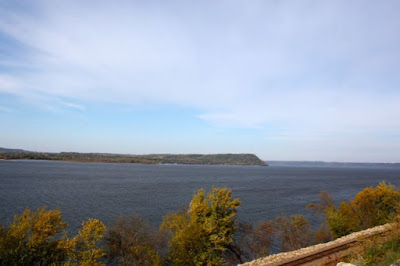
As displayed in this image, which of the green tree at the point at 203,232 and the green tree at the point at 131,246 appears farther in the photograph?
the green tree at the point at 203,232

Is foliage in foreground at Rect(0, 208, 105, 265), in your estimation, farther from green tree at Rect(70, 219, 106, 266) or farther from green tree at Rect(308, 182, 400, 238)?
green tree at Rect(308, 182, 400, 238)

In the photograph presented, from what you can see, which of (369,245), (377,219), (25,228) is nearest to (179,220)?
(25,228)

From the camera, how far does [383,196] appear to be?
4059cm

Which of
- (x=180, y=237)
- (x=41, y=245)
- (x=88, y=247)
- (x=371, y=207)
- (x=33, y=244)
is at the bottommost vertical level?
(x=88, y=247)

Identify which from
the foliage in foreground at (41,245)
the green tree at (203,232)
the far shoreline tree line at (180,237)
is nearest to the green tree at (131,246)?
the far shoreline tree line at (180,237)

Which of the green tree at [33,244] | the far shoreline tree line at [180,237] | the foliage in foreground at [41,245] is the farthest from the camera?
the far shoreline tree line at [180,237]

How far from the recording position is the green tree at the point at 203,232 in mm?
23969

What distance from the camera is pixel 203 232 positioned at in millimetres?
25672

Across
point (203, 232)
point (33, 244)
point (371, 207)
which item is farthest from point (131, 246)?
point (371, 207)

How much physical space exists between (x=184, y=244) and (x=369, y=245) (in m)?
14.9

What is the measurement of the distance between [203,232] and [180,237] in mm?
2474

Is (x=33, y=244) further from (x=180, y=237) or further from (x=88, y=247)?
(x=180, y=237)

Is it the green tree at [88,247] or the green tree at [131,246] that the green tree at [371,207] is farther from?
the green tree at [88,247]

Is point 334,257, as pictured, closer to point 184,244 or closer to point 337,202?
point 184,244
